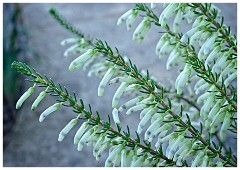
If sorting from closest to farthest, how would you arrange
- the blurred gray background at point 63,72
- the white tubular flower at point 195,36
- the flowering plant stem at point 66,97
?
the flowering plant stem at point 66,97
the white tubular flower at point 195,36
the blurred gray background at point 63,72

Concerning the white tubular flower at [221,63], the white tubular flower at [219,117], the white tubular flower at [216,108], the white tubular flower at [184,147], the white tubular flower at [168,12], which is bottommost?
the white tubular flower at [184,147]

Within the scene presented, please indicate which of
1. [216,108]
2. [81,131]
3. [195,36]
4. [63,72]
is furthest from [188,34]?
[63,72]

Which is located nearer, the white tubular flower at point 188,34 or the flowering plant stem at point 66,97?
the flowering plant stem at point 66,97

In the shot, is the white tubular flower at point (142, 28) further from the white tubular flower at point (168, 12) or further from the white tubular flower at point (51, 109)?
the white tubular flower at point (51, 109)

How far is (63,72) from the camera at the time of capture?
223 cm

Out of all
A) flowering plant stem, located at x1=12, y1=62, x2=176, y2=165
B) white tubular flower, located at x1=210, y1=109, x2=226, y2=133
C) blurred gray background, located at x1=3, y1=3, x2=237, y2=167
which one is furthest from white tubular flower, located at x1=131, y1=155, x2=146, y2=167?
blurred gray background, located at x1=3, y1=3, x2=237, y2=167

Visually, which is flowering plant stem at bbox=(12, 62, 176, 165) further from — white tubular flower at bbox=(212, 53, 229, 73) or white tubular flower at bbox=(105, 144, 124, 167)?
white tubular flower at bbox=(212, 53, 229, 73)

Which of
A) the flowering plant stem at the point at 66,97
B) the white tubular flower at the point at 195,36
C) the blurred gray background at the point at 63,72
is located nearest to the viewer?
the flowering plant stem at the point at 66,97

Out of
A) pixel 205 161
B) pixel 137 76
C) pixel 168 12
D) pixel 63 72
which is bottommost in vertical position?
pixel 205 161

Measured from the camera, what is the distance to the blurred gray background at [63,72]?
1.87m

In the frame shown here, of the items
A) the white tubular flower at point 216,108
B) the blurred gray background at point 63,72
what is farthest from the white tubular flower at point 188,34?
the blurred gray background at point 63,72

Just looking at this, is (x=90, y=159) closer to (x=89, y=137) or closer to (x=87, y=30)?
(x=87, y=30)

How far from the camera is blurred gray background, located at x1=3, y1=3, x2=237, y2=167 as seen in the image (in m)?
1.87

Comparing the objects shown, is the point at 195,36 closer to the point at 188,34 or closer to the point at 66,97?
the point at 188,34
